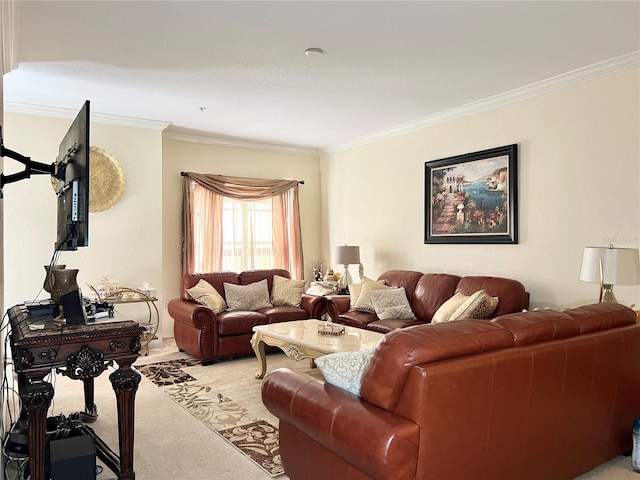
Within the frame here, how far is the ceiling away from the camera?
10.1 ft

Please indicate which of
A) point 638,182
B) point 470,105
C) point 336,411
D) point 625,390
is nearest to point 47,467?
point 336,411

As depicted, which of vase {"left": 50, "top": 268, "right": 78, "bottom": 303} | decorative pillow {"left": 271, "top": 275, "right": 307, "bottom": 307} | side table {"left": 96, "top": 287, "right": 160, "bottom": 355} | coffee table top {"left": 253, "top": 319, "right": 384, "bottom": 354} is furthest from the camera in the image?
decorative pillow {"left": 271, "top": 275, "right": 307, "bottom": 307}

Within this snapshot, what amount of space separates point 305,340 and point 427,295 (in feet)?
5.73

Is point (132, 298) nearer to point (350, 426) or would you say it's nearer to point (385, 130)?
point (385, 130)

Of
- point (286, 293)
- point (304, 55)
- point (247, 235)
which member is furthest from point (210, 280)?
point (304, 55)

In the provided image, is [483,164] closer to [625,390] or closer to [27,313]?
[625,390]

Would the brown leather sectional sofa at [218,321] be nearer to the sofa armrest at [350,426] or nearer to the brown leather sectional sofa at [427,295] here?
the brown leather sectional sofa at [427,295]

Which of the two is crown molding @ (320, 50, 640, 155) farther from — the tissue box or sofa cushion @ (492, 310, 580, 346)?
the tissue box

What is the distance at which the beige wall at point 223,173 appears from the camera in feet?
21.2

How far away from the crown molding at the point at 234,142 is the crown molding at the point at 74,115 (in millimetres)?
474

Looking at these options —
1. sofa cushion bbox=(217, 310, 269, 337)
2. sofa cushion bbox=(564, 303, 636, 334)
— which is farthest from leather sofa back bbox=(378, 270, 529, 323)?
sofa cushion bbox=(564, 303, 636, 334)

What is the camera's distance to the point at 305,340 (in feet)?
13.0

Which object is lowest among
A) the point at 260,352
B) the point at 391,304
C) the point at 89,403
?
the point at 89,403

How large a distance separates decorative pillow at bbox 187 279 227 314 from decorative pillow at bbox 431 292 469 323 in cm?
231
